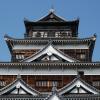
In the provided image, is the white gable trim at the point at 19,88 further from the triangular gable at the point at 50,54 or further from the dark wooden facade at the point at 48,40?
the triangular gable at the point at 50,54

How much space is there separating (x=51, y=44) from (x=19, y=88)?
5.89 metres

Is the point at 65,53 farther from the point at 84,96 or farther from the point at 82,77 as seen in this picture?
the point at 84,96

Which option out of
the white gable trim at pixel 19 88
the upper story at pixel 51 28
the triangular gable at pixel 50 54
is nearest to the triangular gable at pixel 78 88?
the white gable trim at pixel 19 88

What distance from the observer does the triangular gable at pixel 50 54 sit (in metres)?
34.8

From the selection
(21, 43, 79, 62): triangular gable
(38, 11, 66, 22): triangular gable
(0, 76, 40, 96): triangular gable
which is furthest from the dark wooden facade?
(0, 76, 40, 96): triangular gable

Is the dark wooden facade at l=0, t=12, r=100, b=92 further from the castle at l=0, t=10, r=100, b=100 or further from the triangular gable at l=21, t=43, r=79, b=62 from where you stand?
the triangular gable at l=21, t=43, r=79, b=62

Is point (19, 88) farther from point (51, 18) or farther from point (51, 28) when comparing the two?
point (51, 18)

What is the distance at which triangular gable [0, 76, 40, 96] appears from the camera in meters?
31.5

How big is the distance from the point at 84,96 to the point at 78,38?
365 inches

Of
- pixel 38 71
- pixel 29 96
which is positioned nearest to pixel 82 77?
pixel 38 71

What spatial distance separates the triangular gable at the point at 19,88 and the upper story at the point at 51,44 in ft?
11.2

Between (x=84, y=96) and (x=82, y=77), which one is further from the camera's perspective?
(x=82, y=77)

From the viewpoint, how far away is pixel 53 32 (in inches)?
1567

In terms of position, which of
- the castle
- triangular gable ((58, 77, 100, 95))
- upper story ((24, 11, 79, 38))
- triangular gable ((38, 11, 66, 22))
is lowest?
triangular gable ((58, 77, 100, 95))
